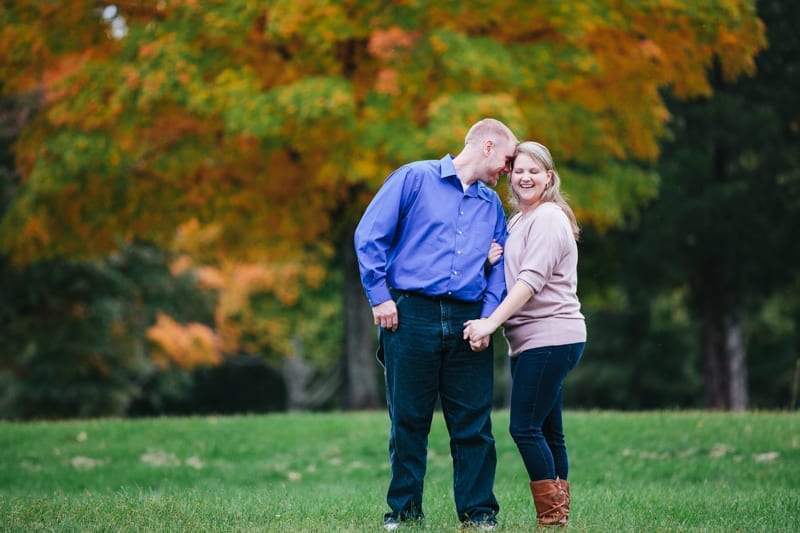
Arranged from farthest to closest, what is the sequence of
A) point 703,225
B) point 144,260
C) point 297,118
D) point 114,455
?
1. point 144,260
2. point 703,225
3. point 297,118
4. point 114,455

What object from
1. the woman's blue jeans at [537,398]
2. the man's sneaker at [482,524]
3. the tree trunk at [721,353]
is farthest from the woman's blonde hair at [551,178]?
the tree trunk at [721,353]

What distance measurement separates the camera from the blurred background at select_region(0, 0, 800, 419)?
10711 millimetres

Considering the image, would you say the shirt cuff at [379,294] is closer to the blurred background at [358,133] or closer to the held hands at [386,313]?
the held hands at [386,313]

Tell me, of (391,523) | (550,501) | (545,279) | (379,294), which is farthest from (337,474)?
(545,279)

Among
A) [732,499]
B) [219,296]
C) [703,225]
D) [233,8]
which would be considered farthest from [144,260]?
[732,499]

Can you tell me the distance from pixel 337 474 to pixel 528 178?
4.80 m

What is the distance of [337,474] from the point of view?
8.77 metres

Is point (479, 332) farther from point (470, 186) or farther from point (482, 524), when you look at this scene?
point (482, 524)

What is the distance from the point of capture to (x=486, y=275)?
493cm

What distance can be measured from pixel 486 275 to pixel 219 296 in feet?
59.5

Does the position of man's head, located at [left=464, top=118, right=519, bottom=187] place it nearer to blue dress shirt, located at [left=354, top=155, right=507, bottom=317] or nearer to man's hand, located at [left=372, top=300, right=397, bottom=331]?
blue dress shirt, located at [left=354, top=155, right=507, bottom=317]

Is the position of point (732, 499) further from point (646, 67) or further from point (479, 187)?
point (646, 67)

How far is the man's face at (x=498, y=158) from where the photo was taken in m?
4.82

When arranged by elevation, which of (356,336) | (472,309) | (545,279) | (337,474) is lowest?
(337,474)
